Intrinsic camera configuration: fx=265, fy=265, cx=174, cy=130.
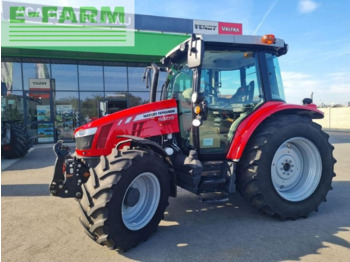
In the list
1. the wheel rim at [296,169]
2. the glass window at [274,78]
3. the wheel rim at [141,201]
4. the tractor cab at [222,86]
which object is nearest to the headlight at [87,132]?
the wheel rim at [141,201]

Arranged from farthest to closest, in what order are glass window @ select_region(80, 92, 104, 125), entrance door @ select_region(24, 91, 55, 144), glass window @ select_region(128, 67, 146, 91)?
glass window @ select_region(128, 67, 146, 91) → glass window @ select_region(80, 92, 104, 125) → entrance door @ select_region(24, 91, 55, 144)

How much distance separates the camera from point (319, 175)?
13.3ft

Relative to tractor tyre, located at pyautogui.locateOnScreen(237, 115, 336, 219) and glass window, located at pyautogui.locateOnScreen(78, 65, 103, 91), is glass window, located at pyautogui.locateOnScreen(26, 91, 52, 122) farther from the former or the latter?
tractor tyre, located at pyautogui.locateOnScreen(237, 115, 336, 219)

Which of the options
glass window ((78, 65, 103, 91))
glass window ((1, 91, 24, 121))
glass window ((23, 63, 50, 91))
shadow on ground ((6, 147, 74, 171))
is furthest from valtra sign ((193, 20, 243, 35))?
shadow on ground ((6, 147, 74, 171))

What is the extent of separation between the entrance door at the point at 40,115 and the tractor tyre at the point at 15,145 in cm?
441

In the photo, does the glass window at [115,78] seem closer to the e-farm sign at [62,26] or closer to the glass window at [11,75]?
the e-farm sign at [62,26]

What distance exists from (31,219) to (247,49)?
411 cm

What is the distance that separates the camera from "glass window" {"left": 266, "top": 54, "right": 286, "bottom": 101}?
4.13 metres

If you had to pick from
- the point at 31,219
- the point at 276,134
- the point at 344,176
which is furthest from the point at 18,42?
the point at 344,176

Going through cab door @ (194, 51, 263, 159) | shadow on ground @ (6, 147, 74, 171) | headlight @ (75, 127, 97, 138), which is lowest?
shadow on ground @ (6, 147, 74, 171)

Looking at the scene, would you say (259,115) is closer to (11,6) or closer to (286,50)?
(286,50)

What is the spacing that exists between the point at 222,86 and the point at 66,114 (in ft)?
39.6

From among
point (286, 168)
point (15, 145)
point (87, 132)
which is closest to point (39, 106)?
point (15, 145)

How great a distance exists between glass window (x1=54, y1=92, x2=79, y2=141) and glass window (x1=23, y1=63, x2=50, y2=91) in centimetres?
112
